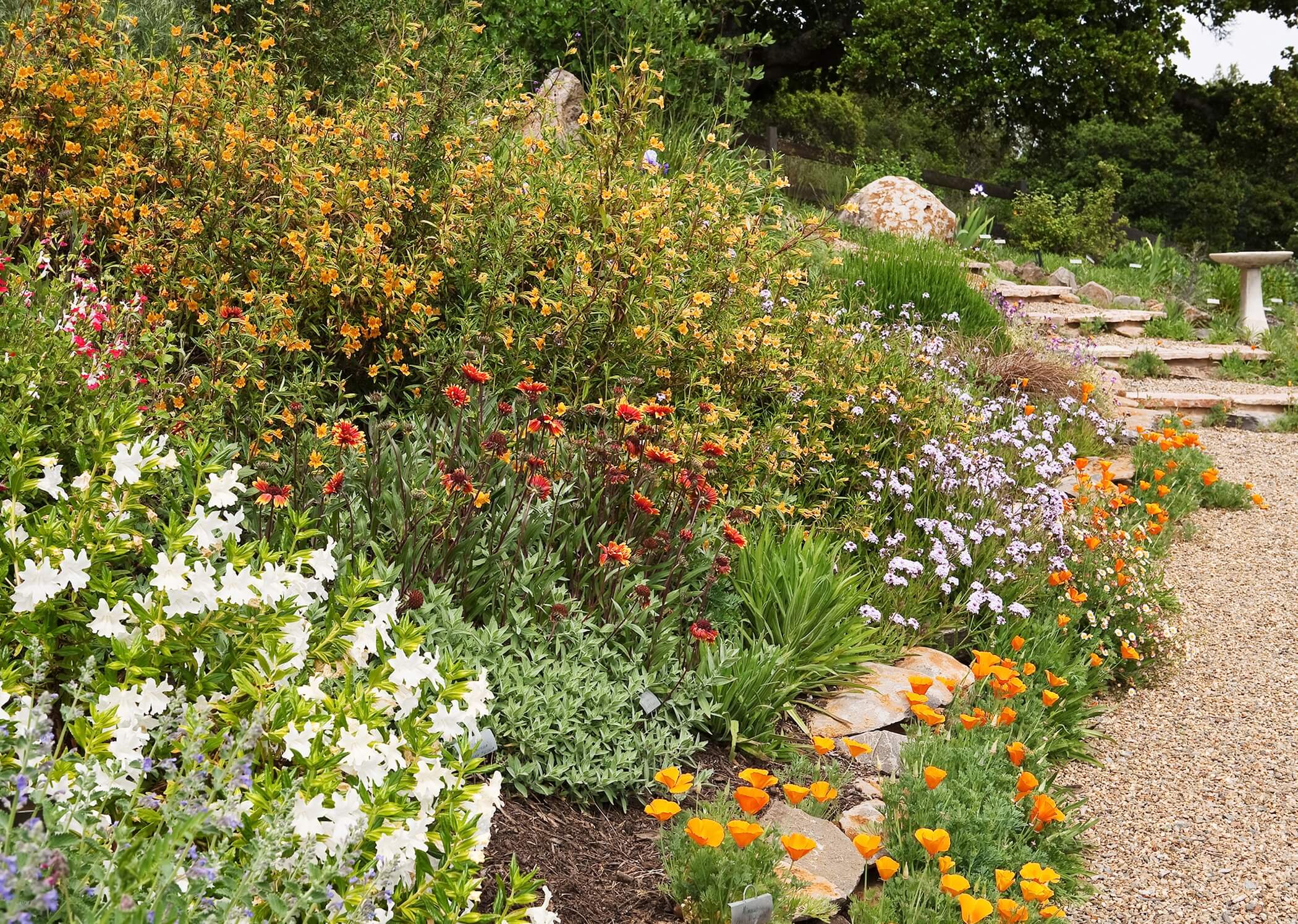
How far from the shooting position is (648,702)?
3240 mm

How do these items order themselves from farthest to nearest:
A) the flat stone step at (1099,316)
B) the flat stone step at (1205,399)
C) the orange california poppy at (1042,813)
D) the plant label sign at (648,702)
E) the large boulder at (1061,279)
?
the large boulder at (1061,279), the flat stone step at (1099,316), the flat stone step at (1205,399), the plant label sign at (648,702), the orange california poppy at (1042,813)

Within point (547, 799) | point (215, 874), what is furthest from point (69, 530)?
point (547, 799)

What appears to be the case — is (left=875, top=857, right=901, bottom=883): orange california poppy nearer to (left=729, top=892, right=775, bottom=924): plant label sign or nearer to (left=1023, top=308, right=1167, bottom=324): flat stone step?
(left=729, top=892, right=775, bottom=924): plant label sign

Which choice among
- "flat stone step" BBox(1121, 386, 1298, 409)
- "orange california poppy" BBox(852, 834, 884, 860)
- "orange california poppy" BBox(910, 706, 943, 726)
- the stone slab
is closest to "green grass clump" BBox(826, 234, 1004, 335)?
"flat stone step" BBox(1121, 386, 1298, 409)

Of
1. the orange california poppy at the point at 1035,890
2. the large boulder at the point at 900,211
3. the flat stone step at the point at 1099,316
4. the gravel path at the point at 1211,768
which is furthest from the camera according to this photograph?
the large boulder at the point at 900,211

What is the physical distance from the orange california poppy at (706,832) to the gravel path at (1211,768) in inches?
60.3

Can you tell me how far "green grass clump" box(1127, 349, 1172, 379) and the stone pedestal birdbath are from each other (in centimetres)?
293

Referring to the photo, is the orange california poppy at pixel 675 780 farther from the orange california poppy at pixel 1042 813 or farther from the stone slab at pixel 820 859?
the orange california poppy at pixel 1042 813

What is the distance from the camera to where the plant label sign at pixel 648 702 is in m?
3.22

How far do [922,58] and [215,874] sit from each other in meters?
16.0

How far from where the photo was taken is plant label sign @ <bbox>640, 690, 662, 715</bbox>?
3225mm

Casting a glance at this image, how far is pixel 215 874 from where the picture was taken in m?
1.58

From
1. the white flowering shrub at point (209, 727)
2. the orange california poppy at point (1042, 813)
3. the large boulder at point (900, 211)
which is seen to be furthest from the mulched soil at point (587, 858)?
the large boulder at point (900, 211)

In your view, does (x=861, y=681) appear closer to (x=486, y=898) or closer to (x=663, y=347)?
(x=663, y=347)
